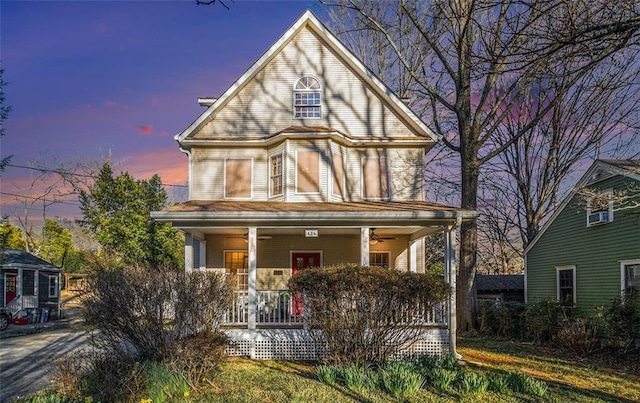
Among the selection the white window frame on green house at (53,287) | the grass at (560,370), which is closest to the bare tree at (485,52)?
the grass at (560,370)

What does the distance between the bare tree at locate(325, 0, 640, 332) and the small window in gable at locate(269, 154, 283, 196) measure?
5520 millimetres

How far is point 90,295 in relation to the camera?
7629mm

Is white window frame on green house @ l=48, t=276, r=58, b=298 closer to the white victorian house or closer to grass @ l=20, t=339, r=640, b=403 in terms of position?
the white victorian house

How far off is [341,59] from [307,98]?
166cm

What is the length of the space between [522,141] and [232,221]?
18.1m

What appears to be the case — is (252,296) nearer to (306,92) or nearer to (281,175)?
(281,175)

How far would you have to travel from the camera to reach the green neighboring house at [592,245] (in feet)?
38.9

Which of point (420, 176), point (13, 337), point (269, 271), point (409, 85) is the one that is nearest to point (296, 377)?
point (269, 271)

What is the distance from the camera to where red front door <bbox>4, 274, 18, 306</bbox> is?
21.6 metres

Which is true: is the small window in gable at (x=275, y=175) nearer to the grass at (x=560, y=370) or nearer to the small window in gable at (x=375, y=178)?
the small window in gable at (x=375, y=178)

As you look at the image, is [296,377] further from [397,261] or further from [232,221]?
[397,261]

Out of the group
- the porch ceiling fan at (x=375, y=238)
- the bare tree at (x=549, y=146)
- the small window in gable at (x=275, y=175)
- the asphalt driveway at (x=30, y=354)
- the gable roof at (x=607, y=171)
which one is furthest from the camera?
the bare tree at (x=549, y=146)

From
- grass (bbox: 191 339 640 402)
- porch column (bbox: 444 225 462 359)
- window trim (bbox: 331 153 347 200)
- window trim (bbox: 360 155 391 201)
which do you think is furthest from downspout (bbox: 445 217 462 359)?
window trim (bbox: 331 153 347 200)

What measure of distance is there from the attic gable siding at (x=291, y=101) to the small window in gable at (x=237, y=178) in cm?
88
